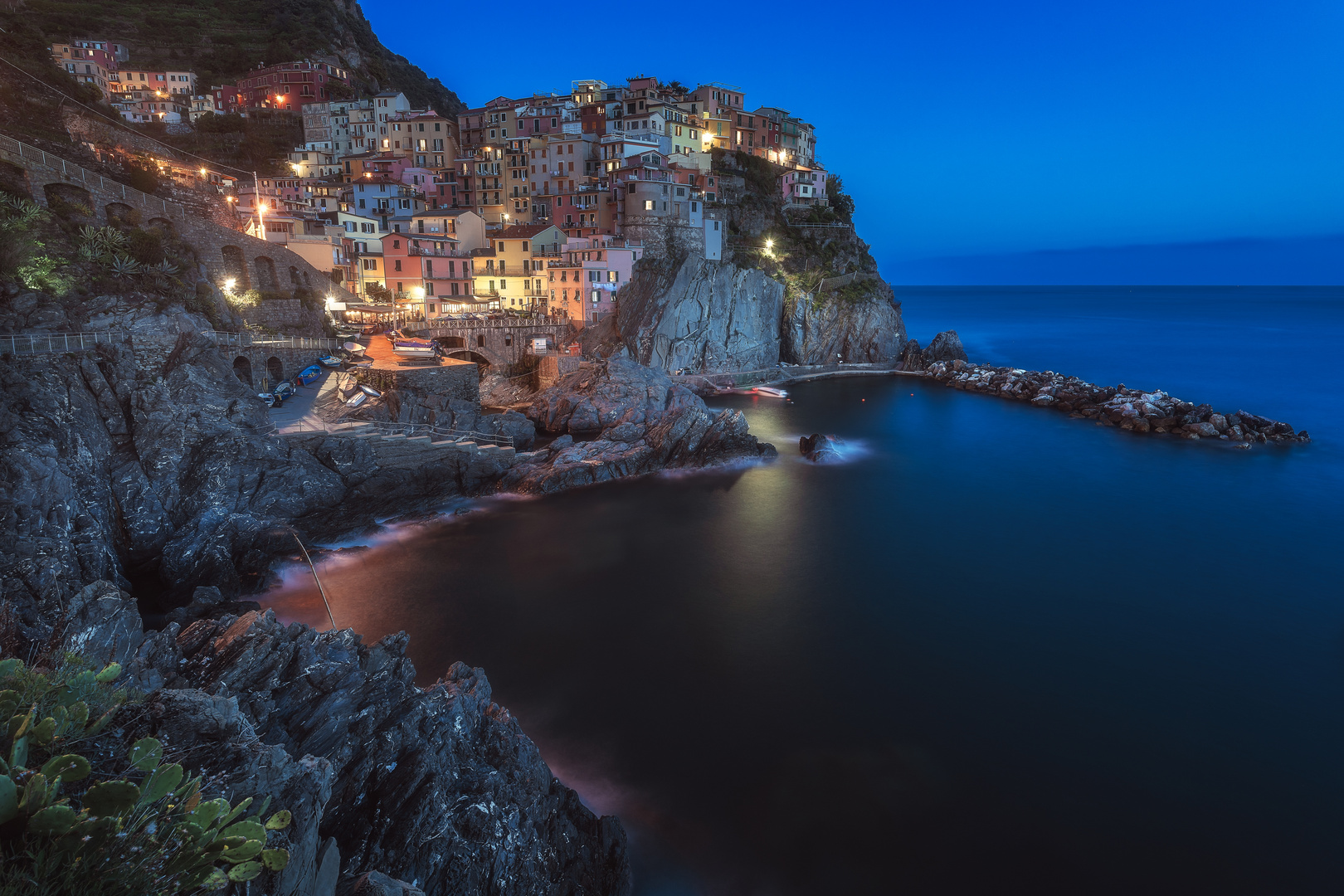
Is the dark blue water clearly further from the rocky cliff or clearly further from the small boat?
the small boat

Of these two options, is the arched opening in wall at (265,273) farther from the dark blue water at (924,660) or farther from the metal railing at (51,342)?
the dark blue water at (924,660)

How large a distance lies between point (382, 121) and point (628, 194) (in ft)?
104

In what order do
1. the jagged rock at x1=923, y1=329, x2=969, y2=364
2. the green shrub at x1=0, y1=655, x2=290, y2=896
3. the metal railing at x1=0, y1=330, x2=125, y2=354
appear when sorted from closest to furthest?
the green shrub at x1=0, y1=655, x2=290, y2=896 < the metal railing at x1=0, y1=330, x2=125, y2=354 < the jagged rock at x1=923, y1=329, x2=969, y2=364

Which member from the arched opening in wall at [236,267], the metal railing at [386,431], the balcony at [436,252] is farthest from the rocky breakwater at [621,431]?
the arched opening in wall at [236,267]

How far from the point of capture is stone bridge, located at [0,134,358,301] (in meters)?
24.0

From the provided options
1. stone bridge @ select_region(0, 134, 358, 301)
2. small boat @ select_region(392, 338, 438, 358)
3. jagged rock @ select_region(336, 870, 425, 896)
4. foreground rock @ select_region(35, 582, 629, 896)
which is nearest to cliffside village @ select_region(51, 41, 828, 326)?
stone bridge @ select_region(0, 134, 358, 301)

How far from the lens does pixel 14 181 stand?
918 inches

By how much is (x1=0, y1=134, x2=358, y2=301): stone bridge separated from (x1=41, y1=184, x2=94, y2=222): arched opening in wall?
0.03m

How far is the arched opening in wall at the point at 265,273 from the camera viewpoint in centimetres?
3446

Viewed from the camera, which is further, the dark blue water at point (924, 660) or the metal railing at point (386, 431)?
the metal railing at point (386, 431)

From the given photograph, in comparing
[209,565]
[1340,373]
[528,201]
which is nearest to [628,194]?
[528,201]

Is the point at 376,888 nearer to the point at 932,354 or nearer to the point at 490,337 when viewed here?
the point at 490,337

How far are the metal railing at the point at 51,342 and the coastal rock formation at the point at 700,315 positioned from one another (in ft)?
96.9

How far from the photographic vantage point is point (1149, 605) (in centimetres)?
2006
